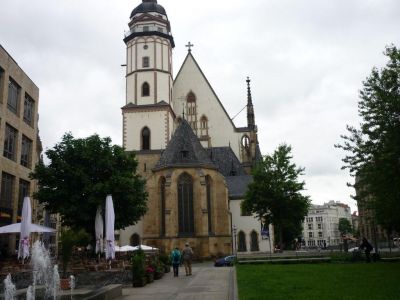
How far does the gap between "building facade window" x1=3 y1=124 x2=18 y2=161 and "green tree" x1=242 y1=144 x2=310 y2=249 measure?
21299mm

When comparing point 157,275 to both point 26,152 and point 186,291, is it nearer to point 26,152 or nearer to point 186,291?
point 186,291

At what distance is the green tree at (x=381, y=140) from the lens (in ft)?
73.6

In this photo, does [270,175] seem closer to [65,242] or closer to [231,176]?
[231,176]

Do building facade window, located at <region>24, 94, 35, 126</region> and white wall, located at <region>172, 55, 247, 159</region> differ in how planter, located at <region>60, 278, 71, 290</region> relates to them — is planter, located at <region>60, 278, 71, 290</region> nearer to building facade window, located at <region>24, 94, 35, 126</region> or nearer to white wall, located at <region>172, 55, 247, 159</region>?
building facade window, located at <region>24, 94, 35, 126</region>

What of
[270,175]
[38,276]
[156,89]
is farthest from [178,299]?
[156,89]

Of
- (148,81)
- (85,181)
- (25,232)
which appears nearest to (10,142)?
(85,181)

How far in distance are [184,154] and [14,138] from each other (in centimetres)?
1741

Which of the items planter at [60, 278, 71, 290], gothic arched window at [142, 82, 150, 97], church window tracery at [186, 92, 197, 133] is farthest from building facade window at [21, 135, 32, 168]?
church window tracery at [186, 92, 197, 133]

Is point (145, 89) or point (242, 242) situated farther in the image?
point (145, 89)

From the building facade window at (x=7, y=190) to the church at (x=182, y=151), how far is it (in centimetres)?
1560

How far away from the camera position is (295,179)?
43.8m

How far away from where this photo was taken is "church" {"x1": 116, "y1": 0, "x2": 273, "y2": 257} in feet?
150

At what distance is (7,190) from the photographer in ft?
109

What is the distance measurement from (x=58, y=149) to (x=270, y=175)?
792 inches
